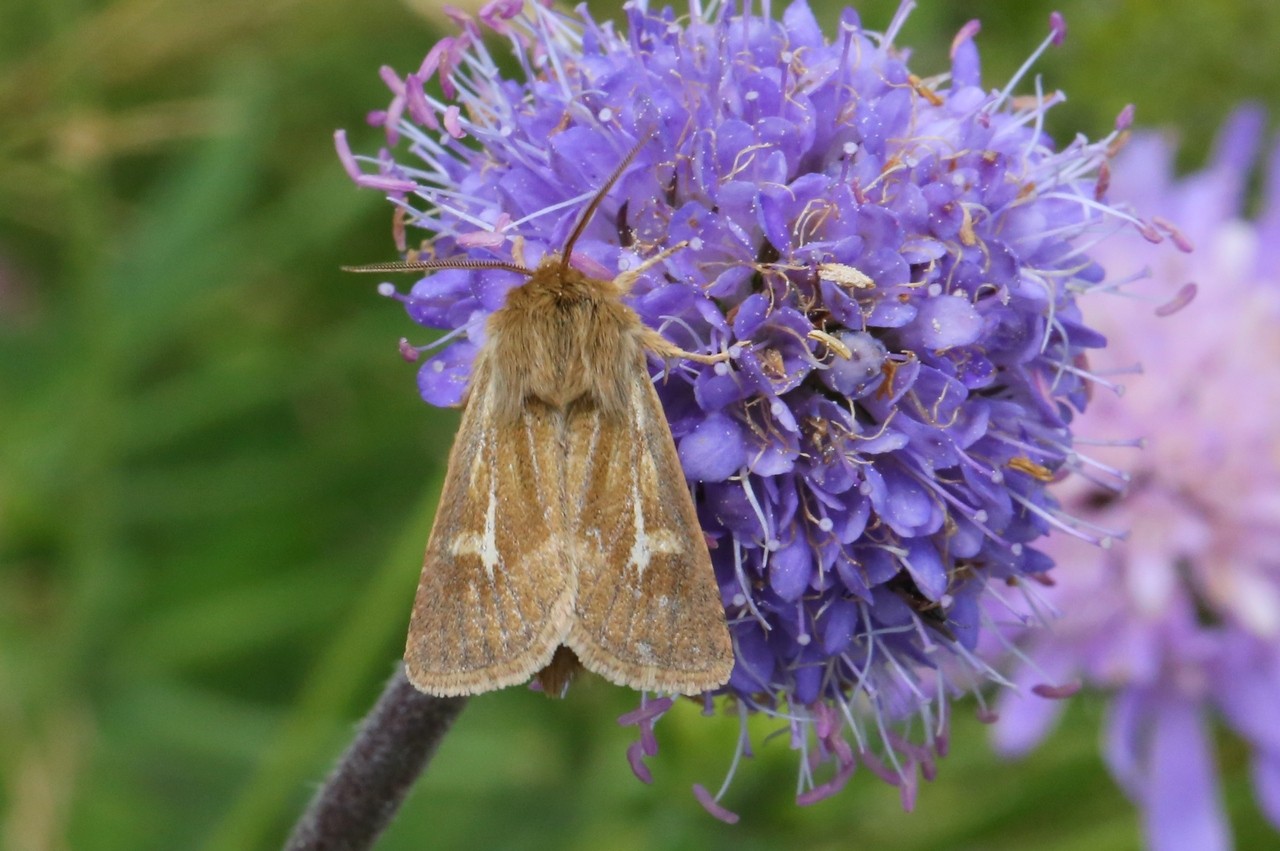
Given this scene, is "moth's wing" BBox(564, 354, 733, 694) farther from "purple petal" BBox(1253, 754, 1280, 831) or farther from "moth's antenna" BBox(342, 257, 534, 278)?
"purple petal" BBox(1253, 754, 1280, 831)

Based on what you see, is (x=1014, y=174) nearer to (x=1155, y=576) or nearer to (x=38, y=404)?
(x=1155, y=576)

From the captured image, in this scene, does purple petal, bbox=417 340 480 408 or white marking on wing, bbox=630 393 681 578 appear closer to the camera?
white marking on wing, bbox=630 393 681 578

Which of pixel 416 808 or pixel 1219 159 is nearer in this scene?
pixel 1219 159

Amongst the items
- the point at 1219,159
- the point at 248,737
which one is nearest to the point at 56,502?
the point at 248,737

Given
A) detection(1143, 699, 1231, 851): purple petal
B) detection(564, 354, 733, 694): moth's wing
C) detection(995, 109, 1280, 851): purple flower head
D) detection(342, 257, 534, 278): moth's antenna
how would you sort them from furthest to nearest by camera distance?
detection(1143, 699, 1231, 851): purple petal → detection(995, 109, 1280, 851): purple flower head → detection(342, 257, 534, 278): moth's antenna → detection(564, 354, 733, 694): moth's wing

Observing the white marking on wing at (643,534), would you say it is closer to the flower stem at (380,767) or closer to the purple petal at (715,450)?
the purple petal at (715,450)

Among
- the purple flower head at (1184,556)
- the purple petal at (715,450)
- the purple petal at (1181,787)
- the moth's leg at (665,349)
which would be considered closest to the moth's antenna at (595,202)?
the moth's leg at (665,349)

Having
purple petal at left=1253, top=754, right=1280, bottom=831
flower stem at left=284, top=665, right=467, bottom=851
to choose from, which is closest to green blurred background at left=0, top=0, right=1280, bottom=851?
purple petal at left=1253, top=754, right=1280, bottom=831

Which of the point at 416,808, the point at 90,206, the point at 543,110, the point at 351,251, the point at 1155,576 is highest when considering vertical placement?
the point at 543,110
